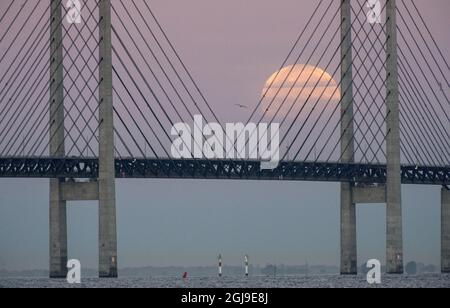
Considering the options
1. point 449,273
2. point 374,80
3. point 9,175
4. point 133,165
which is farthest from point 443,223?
point 9,175

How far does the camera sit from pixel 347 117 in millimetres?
120000

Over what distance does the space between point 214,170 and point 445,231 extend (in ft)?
86.5

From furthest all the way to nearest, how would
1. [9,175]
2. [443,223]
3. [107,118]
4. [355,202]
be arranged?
[443,223] < [355,202] < [9,175] < [107,118]

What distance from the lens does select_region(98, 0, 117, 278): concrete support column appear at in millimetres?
99062

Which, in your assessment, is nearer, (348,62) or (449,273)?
(348,62)

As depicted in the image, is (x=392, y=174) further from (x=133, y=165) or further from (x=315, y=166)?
(x=133, y=165)

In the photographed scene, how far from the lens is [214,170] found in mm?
115562

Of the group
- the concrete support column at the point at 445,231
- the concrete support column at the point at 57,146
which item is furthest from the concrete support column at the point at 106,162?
the concrete support column at the point at 445,231

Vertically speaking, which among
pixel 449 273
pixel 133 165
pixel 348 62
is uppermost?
pixel 348 62

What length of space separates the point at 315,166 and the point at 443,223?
1908 centimetres

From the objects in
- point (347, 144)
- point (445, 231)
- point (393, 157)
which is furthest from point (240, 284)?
point (445, 231)

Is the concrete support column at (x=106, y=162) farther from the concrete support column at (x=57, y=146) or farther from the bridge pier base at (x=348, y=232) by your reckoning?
the bridge pier base at (x=348, y=232)

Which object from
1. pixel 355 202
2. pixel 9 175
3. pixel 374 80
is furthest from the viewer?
pixel 355 202

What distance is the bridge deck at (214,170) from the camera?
4158 inches
